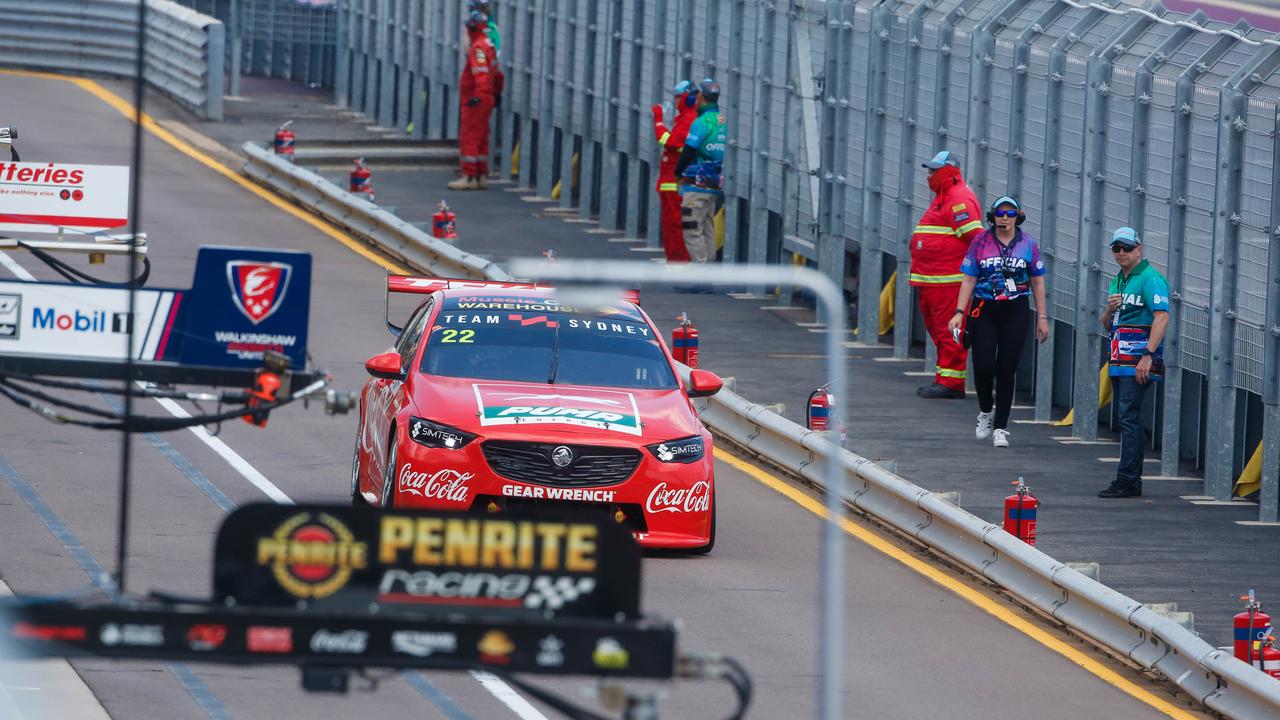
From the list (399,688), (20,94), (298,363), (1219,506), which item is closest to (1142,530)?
(1219,506)

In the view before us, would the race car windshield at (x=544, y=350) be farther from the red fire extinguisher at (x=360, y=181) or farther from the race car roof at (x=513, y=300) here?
the red fire extinguisher at (x=360, y=181)

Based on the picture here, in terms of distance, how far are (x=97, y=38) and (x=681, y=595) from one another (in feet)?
97.7

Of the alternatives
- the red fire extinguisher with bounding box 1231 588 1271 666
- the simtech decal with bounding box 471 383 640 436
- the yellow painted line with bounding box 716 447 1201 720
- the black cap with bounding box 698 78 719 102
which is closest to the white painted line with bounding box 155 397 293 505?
the simtech decal with bounding box 471 383 640 436

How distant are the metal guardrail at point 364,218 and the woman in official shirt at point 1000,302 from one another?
22.9 ft

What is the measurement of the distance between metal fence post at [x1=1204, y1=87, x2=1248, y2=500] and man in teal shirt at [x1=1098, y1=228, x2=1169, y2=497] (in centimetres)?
59

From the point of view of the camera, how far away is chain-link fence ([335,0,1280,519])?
18172mm

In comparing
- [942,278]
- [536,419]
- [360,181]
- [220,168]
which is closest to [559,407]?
[536,419]

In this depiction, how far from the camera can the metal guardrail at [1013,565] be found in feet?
40.8

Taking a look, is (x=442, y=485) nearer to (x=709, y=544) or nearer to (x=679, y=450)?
(x=679, y=450)

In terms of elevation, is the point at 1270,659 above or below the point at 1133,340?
below

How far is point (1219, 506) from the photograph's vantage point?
17.8m

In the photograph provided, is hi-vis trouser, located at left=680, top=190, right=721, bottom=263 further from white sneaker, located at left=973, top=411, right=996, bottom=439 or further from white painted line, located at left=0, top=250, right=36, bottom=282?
white sneaker, located at left=973, top=411, right=996, bottom=439

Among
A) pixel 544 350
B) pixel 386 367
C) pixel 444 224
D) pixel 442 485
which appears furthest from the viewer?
pixel 444 224

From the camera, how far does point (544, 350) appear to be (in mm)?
15984
